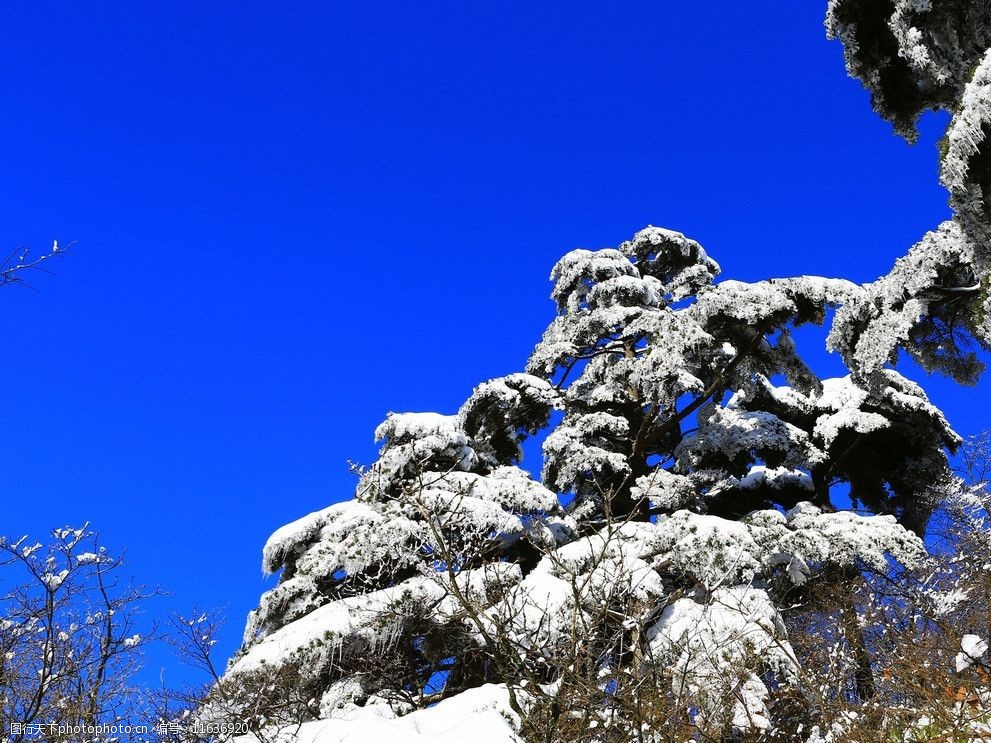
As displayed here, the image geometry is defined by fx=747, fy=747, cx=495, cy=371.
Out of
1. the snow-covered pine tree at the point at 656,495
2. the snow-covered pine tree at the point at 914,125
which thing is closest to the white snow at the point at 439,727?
the snow-covered pine tree at the point at 656,495

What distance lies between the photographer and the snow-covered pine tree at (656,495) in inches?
295

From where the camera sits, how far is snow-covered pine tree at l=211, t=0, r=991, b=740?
749 cm

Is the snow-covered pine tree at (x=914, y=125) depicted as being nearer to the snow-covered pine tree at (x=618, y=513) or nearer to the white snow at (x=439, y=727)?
the snow-covered pine tree at (x=618, y=513)

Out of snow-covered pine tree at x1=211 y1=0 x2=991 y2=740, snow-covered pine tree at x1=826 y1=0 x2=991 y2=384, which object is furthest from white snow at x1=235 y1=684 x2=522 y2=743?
snow-covered pine tree at x1=826 y1=0 x2=991 y2=384

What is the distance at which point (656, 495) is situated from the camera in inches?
505

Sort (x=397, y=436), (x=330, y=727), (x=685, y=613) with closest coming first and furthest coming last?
(x=330, y=727) < (x=685, y=613) < (x=397, y=436)

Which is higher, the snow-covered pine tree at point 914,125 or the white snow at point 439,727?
the snow-covered pine tree at point 914,125

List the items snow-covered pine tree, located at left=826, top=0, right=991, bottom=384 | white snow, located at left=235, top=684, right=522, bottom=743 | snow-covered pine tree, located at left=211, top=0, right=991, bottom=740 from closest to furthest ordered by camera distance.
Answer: white snow, located at left=235, top=684, right=522, bottom=743 → snow-covered pine tree, located at left=211, top=0, right=991, bottom=740 → snow-covered pine tree, located at left=826, top=0, right=991, bottom=384

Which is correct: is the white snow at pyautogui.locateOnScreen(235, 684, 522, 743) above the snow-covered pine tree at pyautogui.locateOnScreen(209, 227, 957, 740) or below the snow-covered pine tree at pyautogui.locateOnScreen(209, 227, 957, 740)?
below

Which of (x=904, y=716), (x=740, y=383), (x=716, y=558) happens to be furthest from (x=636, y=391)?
(x=904, y=716)

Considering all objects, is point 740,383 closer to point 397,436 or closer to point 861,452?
point 861,452

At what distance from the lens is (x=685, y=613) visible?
32.0 ft

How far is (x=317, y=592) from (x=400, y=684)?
200cm

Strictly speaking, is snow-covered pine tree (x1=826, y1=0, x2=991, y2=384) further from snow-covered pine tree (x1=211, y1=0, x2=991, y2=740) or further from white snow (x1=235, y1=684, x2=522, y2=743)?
white snow (x1=235, y1=684, x2=522, y2=743)
